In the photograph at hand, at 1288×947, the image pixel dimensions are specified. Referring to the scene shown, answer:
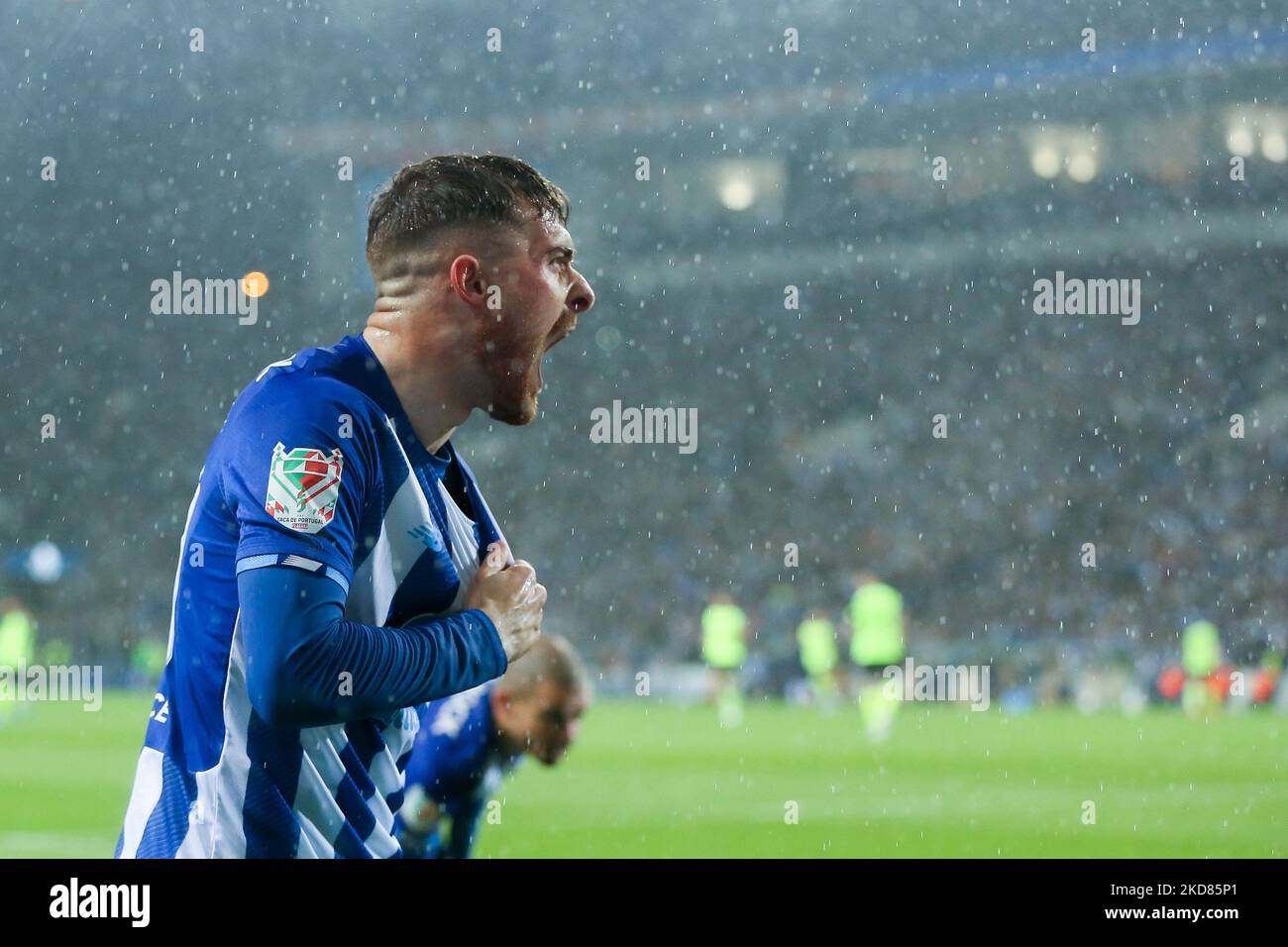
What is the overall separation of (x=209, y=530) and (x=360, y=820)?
0.32m

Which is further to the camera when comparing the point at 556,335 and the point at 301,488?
the point at 556,335

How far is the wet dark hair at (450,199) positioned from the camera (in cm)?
142

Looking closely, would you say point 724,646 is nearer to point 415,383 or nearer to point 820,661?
point 820,661

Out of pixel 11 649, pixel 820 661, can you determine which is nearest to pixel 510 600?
pixel 820 661

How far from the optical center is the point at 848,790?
8.33 meters

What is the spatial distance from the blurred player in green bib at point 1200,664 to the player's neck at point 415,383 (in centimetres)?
1329

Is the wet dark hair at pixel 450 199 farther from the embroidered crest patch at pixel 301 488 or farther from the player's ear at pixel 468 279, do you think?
the embroidered crest patch at pixel 301 488

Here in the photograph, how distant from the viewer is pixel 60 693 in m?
17.9

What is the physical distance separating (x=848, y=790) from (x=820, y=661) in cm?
665

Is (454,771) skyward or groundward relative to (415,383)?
groundward

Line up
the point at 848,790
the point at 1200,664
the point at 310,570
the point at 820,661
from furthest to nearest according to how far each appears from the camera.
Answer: the point at 820,661 → the point at 1200,664 → the point at 848,790 → the point at 310,570

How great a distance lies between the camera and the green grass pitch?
644 cm

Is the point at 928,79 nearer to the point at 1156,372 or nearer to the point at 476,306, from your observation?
the point at 1156,372
